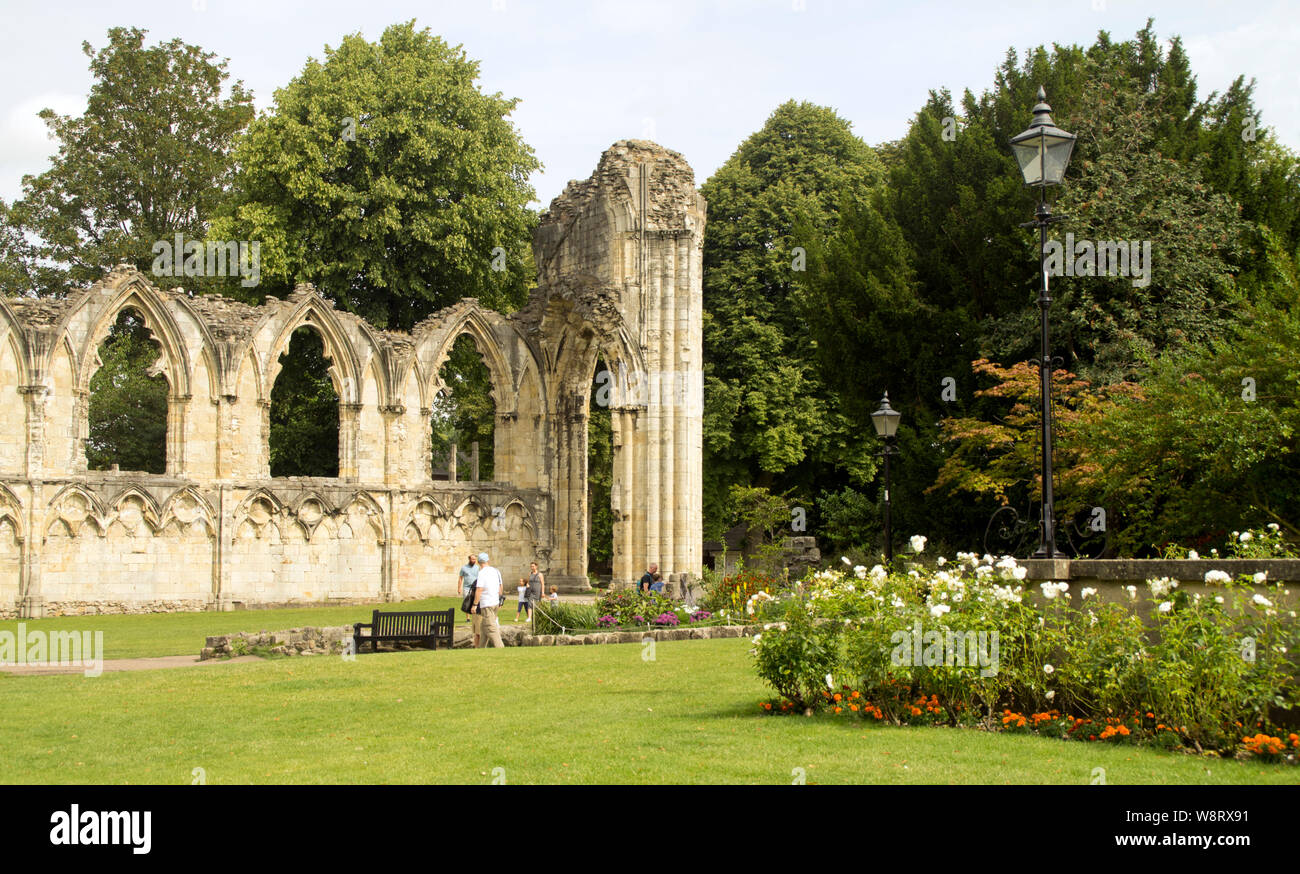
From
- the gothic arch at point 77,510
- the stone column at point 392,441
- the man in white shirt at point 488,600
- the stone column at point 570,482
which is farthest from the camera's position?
the stone column at point 570,482

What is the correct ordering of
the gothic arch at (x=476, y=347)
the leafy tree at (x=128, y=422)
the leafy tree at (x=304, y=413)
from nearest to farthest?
1. the gothic arch at (x=476, y=347)
2. the leafy tree at (x=304, y=413)
3. the leafy tree at (x=128, y=422)

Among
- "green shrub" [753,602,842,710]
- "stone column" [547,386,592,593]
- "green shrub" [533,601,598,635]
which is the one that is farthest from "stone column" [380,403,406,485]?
"green shrub" [753,602,842,710]

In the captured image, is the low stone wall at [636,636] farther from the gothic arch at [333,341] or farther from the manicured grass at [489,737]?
the gothic arch at [333,341]

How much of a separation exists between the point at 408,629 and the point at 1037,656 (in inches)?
408

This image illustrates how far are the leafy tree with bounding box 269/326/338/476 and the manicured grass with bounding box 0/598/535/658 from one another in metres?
9.10

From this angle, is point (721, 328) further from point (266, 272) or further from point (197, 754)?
point (197, 754)

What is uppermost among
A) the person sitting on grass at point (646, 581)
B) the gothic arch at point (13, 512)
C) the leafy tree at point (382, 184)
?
the leafy tree at point (382, 184)

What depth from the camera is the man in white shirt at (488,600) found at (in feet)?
56.2

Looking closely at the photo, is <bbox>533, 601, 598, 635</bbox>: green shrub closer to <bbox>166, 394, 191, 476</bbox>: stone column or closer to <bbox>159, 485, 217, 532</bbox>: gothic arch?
<bbox>159, 485, 217, 532</bbox>: gothic arch

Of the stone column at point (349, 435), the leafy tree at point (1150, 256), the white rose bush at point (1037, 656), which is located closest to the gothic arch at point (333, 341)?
the stone column at point (349, 435)

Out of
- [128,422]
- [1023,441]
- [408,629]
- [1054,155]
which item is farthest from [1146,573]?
[128,422]

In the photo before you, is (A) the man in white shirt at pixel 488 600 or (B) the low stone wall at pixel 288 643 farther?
(A) the man in white shirt at pixel 488 600

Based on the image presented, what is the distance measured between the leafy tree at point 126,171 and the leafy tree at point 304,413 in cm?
720

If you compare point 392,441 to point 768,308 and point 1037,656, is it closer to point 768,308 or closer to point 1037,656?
point 768,308
